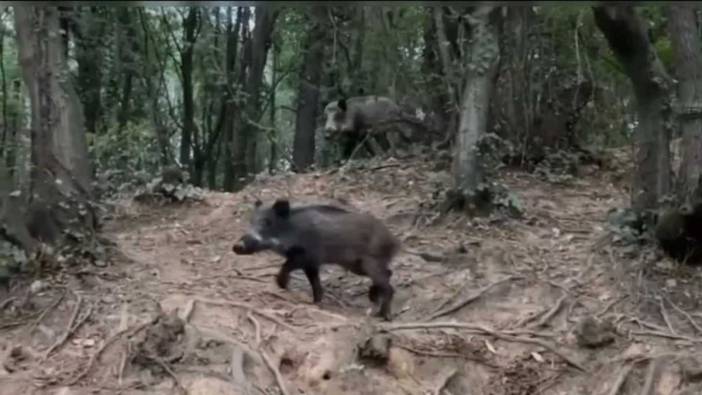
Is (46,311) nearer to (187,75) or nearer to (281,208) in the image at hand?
(281,208)

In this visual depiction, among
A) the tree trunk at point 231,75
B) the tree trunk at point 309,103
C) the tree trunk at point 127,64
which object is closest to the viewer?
the tree trunk at point 127,64

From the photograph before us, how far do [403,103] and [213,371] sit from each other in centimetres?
1083

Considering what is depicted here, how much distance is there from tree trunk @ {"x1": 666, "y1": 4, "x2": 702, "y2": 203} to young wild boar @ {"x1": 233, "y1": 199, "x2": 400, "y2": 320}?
2482mm

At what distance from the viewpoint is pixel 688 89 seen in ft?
28.5

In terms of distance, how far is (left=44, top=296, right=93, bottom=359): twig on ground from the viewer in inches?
276

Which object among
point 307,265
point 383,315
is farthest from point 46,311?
point 383,315

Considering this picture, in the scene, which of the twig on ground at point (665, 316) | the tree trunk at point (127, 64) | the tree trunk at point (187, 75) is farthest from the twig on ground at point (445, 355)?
the tree trunk at point (187, 75)

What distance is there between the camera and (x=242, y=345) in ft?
23.6

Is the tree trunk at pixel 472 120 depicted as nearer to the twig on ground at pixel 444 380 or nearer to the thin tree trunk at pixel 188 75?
the twig on ground at pixel 444 380

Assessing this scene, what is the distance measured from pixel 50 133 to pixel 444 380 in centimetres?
374

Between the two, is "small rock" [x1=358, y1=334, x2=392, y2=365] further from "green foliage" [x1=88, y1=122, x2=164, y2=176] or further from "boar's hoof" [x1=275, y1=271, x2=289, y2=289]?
"green foliage" [x1=88, y1=122, x2=164, y2=176]

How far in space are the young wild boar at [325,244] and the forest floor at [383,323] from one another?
0.29 m

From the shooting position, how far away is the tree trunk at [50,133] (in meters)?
8.18

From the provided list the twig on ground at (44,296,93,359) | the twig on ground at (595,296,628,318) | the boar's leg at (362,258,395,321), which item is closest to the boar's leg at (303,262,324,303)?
the boar's leg at (362,258,395,321)
